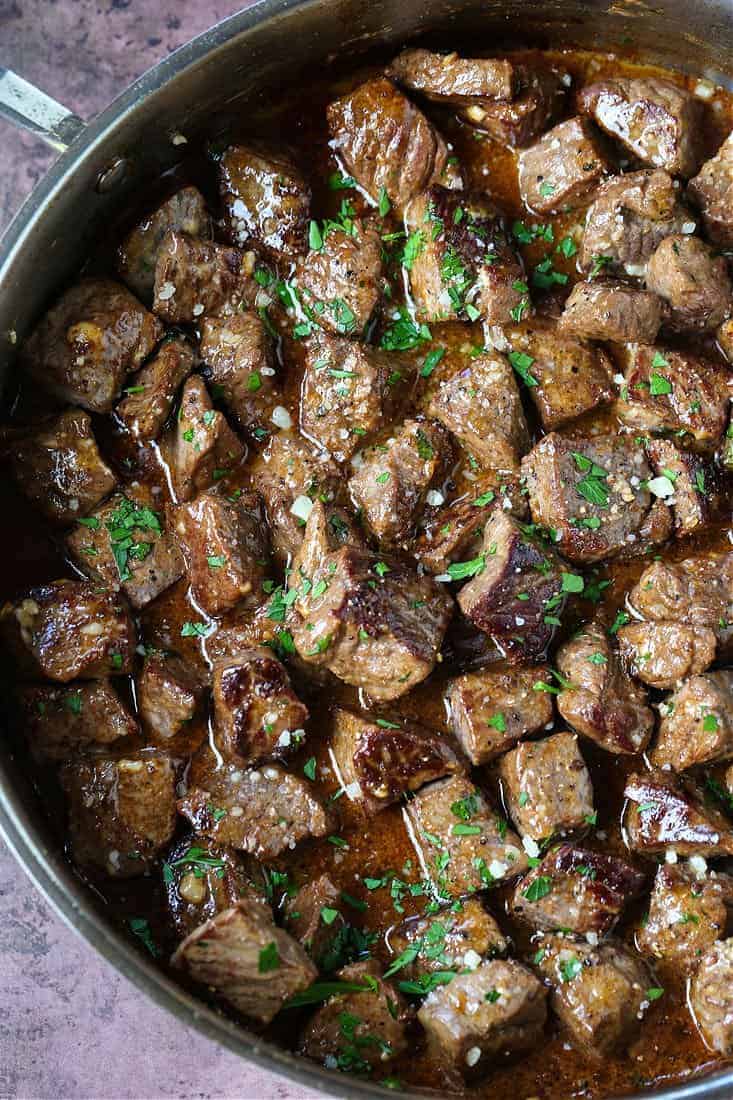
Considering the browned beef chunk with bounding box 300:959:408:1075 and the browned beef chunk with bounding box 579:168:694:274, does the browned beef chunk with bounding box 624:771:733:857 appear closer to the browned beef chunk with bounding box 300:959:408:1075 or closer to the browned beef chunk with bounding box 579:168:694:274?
the browned beef chunk with bounding box 300:959:408:1075

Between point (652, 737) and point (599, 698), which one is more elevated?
point (599, 698)

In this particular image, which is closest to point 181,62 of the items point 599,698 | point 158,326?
point 158,326

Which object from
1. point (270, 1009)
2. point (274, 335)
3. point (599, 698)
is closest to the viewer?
point (270, 1009)

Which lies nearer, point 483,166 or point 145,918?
point 145,918

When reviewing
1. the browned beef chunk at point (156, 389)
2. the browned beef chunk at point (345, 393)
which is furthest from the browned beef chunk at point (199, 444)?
the browned beef chunk at point (345, 393)

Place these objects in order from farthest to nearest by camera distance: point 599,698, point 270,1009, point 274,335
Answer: point 274,335, point 599,698, point 270,1009

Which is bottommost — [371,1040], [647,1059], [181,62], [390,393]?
[647,1059]

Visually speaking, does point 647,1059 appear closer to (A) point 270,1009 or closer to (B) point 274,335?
(A) point 270,1009

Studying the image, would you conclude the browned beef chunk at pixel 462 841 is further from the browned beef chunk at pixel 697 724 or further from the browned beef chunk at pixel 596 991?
the browned beef chunk at pixel 697 724
